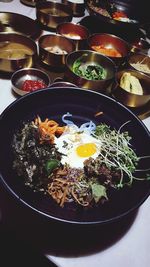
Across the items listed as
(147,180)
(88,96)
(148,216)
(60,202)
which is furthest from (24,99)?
(148,216)

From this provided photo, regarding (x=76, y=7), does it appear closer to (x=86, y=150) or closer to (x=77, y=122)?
(x=77, y=122)

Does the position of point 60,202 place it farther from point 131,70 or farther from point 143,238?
point 131,70

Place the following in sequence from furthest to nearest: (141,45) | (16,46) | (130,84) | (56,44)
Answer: (141,45) < (56,44) < (16,46) < (130,84)

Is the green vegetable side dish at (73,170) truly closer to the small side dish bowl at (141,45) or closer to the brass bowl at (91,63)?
the brass bowl at (91,63)

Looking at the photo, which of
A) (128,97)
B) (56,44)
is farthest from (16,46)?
(128,97)

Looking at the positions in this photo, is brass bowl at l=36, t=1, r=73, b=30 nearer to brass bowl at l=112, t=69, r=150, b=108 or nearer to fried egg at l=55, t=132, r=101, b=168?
brass bowl at l=112, t=69, r=150, b=108

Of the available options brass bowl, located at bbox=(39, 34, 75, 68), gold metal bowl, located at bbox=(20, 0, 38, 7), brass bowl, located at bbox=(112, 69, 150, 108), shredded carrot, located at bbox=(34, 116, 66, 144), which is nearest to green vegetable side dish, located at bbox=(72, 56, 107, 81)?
brass bowl, located at bbox=(112, 69, 150, 108)

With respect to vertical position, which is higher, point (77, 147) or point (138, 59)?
point (138, 59)

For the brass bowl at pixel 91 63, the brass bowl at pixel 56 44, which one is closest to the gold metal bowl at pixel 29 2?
the brass bowl at pixel 56 44
